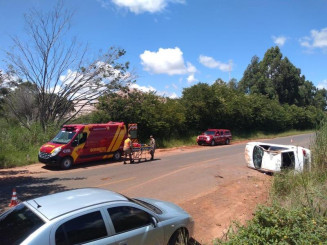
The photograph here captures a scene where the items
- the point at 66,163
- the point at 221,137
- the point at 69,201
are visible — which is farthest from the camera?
the point at 221,137

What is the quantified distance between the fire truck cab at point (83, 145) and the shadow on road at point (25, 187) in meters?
2.14

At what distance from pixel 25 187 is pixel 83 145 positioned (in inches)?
226

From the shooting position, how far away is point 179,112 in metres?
31.2

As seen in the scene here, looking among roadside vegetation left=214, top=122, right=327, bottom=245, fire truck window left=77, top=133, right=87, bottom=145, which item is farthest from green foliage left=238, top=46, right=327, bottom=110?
roadside vegetation left=214, top=122, right=327, bottom=245

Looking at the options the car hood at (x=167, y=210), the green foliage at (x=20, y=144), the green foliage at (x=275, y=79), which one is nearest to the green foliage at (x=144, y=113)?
the green foliage at (x=20, y=144)

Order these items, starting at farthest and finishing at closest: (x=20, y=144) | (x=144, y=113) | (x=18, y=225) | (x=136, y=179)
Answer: (x=144, y=113) → (x=20, y=144) → (x=136, y=179) → (x=18, y=225)

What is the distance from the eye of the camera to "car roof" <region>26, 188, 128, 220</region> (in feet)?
13.1

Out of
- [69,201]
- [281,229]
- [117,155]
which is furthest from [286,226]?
[117,155]

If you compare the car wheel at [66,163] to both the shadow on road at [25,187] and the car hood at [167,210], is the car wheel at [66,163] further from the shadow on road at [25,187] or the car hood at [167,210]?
the car hood at [167,210]

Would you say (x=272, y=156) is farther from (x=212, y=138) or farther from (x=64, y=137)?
(x=212, y=138)

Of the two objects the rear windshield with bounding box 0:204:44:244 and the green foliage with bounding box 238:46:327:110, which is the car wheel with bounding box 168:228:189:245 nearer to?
the rear windshield with bounding box 0:204:44:244

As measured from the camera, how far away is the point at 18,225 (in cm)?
387

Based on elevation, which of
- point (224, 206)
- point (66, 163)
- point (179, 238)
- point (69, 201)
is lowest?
point (224, 206)

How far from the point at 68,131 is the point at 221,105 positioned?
23.8m
